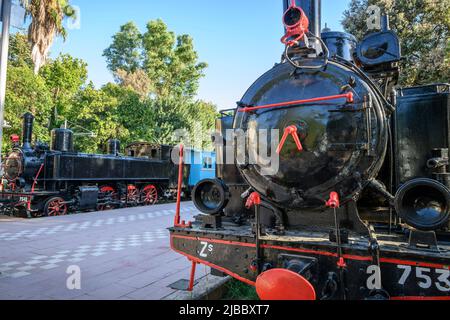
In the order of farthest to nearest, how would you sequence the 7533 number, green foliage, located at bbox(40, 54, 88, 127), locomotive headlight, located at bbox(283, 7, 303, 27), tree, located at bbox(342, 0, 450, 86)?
green foliage, located at bbox(40, 54, 88, 127), tree, located at bbox(342, 0, 450, 86), locomotive headlight, located at bbox(283, 7, 303, 27), the 7533 number

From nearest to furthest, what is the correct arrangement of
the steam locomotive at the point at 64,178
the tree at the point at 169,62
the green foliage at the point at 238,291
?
the green foliage at the point at 238,291, the steam locomotive at the point at 64,178, the tree at the point at 169,62

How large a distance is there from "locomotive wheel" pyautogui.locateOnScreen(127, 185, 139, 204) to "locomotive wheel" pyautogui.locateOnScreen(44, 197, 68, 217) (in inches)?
117

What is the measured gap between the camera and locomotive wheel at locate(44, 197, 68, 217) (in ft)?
33.8

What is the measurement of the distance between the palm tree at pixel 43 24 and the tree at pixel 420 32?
1630 cm

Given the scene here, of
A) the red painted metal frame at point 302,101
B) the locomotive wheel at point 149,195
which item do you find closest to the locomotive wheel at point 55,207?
the locomotive wheel at point 149,195

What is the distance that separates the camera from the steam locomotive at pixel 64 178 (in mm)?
10156

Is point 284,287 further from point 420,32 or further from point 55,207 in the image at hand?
point 420,32

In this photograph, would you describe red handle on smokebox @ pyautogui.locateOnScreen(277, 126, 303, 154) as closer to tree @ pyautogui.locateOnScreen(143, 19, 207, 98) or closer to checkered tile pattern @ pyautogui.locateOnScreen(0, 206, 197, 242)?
checkered tile pattern @ pyautogui.locateOnScreen(0, 206, 197, 242)

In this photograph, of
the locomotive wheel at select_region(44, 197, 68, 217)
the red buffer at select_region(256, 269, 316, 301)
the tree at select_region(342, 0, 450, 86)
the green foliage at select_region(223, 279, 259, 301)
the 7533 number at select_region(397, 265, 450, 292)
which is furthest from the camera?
the tree at select_region(342, 0, 450, 86)

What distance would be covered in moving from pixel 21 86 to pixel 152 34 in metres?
16.0

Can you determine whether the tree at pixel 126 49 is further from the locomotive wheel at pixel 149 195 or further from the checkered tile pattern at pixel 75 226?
the checkered tile pattern at pixel 75 226

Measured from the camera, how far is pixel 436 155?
2.41 m

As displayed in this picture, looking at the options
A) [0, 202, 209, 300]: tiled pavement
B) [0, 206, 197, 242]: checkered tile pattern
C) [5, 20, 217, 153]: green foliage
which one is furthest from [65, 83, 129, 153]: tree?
[0, 202, 209, 300]: tiled pavement

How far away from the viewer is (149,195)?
48.9 ft
